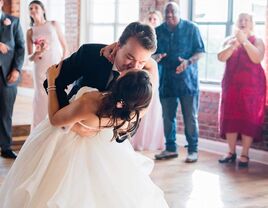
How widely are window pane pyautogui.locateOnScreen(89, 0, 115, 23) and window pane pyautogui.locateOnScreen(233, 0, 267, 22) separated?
2957 mm

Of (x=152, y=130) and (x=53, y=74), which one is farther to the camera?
(x=152, y=130)

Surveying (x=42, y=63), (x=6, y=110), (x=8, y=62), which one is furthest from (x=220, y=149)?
(x=8, y=62)

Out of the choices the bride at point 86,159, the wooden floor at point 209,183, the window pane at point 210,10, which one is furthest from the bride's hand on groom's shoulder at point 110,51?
the window pane at point 210,10

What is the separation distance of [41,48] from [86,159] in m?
3.39

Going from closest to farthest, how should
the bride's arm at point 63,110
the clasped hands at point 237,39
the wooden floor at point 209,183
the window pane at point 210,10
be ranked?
the bride's arm at point 63,110 → the wooden floor at point 209,183 → the clasped hands at point 237,39 → the window pane at point 210,10

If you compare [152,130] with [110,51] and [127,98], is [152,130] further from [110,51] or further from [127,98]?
[127,98]

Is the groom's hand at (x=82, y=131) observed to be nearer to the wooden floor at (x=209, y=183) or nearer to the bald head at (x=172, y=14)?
Answer: the wooden floor at (x=209, y=183)

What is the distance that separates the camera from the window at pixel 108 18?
8.52 meters

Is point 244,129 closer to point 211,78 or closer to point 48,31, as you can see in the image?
point 211,78

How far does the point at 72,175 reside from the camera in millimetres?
2494

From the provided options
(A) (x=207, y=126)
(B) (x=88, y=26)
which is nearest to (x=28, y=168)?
(A) (x=207, y=126)

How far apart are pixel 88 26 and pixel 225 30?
3.31 meters

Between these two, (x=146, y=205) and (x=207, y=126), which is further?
(x=207, y=126)

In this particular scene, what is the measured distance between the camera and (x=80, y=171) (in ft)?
8.25
